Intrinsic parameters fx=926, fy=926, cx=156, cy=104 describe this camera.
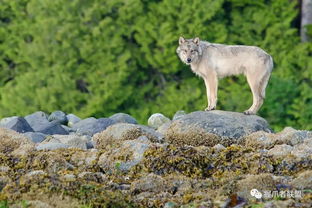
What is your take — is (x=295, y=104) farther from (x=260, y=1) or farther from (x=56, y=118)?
(x=56, y=118)

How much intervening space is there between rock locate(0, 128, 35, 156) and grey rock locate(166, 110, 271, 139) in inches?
78.5

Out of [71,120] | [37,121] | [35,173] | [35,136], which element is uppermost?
[35,173]

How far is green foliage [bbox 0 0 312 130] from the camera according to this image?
741 inches

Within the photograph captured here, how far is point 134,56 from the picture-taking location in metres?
19.4

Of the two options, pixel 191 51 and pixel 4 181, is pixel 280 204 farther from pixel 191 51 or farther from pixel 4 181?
pixel 191 51

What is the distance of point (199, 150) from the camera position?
11.0 m

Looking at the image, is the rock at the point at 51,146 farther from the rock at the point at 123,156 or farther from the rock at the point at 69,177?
the rock at the point at 69,177

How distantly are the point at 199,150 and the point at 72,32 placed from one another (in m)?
8.60

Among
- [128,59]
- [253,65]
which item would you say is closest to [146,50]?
[128,59]

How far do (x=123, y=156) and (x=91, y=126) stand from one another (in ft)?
12.3

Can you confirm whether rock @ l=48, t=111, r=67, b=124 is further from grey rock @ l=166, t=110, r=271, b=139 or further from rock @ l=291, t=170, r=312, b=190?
rock @ l=291, t=170, r=312, b=190

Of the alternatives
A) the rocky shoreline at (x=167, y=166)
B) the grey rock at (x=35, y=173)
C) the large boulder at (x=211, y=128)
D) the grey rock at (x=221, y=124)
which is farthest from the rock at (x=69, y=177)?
the grey rock at (x=221, y=124)

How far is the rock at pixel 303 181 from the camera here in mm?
9664

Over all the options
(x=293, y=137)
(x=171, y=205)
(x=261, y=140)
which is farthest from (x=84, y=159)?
(x=293, y=137)
